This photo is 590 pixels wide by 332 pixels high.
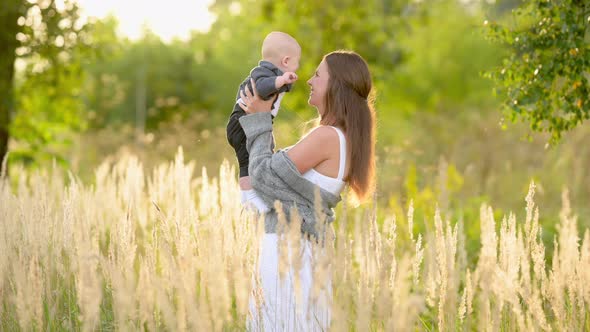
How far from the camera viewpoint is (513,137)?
476 inches

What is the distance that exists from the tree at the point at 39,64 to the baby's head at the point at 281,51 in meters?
4.97

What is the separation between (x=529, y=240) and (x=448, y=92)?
22162mm

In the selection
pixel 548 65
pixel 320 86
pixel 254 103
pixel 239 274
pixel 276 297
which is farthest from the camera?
pixel 548 65

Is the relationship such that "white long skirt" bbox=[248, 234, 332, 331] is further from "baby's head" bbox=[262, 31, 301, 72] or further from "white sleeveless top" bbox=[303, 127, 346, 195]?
"baby's head" bbox=[262, 31, 301, 72]

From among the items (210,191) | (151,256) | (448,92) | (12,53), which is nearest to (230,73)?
(448,92)

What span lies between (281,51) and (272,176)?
23.9 inches

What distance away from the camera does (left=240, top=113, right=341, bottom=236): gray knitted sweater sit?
3.33 m

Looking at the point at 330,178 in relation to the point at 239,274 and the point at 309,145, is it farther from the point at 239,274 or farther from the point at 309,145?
the point at 239,274

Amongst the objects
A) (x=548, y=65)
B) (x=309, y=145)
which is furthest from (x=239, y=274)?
(x=548, y=65)

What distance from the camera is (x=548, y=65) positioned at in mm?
4559

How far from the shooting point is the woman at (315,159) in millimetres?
3350

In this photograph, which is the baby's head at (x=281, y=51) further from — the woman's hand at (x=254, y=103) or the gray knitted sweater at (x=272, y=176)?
the gray knitted sweater at (x=272, y=176)

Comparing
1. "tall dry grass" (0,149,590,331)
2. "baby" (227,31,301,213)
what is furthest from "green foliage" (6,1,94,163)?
"baby" (227,31,301,213)

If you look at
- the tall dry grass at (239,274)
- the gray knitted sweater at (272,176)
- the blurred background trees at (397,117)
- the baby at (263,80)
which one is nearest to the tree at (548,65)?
the blurred background trees at (397,117)
